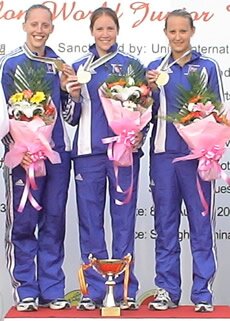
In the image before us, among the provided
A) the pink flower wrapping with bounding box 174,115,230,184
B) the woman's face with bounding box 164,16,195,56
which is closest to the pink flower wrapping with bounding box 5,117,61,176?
the pink flower wrapping with bounding box 174,115,230,184

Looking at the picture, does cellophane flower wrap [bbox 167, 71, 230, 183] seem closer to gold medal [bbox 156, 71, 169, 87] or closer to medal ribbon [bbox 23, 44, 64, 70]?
gold medal [bbox 156, 71, 169, 87]

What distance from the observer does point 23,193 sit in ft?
14.0

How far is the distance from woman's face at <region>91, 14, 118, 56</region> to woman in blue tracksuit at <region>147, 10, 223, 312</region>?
23 cm

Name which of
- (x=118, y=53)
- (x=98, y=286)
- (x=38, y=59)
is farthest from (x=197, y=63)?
(x=98, y=286)

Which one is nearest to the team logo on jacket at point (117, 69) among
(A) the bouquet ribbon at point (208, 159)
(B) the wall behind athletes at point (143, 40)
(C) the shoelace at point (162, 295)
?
(A) the bouquet ribbon at point (208, 159)

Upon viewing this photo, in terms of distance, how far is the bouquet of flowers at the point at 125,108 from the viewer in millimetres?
4205

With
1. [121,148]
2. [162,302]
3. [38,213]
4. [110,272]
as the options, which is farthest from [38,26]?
[162,302]

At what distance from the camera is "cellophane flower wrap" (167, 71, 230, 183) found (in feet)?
13.7

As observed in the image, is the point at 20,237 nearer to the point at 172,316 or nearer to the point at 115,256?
the point at 115,256

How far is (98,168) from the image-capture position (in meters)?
4.36

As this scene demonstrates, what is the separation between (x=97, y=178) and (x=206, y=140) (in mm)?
525

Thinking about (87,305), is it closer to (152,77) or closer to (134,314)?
(134,314)

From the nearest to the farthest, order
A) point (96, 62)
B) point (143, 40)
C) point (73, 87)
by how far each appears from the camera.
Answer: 1. point (73, 87)
2. point (96, 62)
3. point (143, 40)

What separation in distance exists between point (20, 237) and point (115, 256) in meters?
0.44
